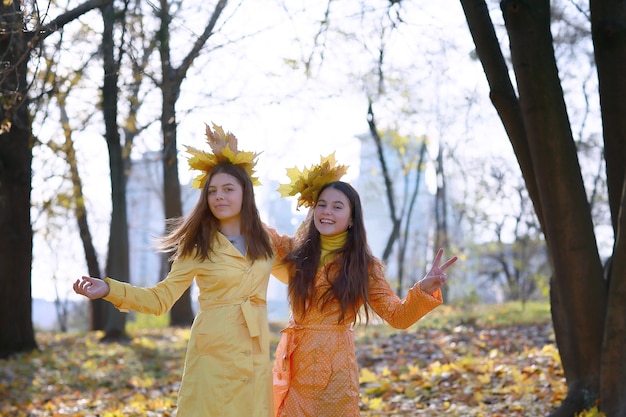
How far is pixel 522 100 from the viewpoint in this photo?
4789 mm

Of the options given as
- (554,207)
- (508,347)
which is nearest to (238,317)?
(554,207)

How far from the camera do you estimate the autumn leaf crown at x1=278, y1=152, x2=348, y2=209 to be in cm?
423

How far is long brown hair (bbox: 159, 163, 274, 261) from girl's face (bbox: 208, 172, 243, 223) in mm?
32

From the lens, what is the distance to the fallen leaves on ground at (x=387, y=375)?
19.4 feet

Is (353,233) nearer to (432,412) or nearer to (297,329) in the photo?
(297,329)

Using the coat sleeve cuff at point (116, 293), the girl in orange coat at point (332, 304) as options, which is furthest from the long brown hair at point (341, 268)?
the coat sleeve cuff at point (116, 293)

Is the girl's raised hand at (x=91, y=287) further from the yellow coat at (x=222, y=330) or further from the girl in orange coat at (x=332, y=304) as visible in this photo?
the girl in orange coat at (x=332, y=304)

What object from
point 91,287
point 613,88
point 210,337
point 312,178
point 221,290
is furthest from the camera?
point 613,88

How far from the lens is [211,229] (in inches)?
156

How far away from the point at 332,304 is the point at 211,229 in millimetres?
727

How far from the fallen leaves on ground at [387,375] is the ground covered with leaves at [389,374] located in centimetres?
1

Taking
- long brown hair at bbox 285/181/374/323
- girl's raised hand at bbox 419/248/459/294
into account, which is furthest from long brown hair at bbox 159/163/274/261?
girl's raised hand at bbox 419/248/459/294

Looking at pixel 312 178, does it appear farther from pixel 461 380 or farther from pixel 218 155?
pixel 461 380

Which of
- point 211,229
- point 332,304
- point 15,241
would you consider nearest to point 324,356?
point 332,304
